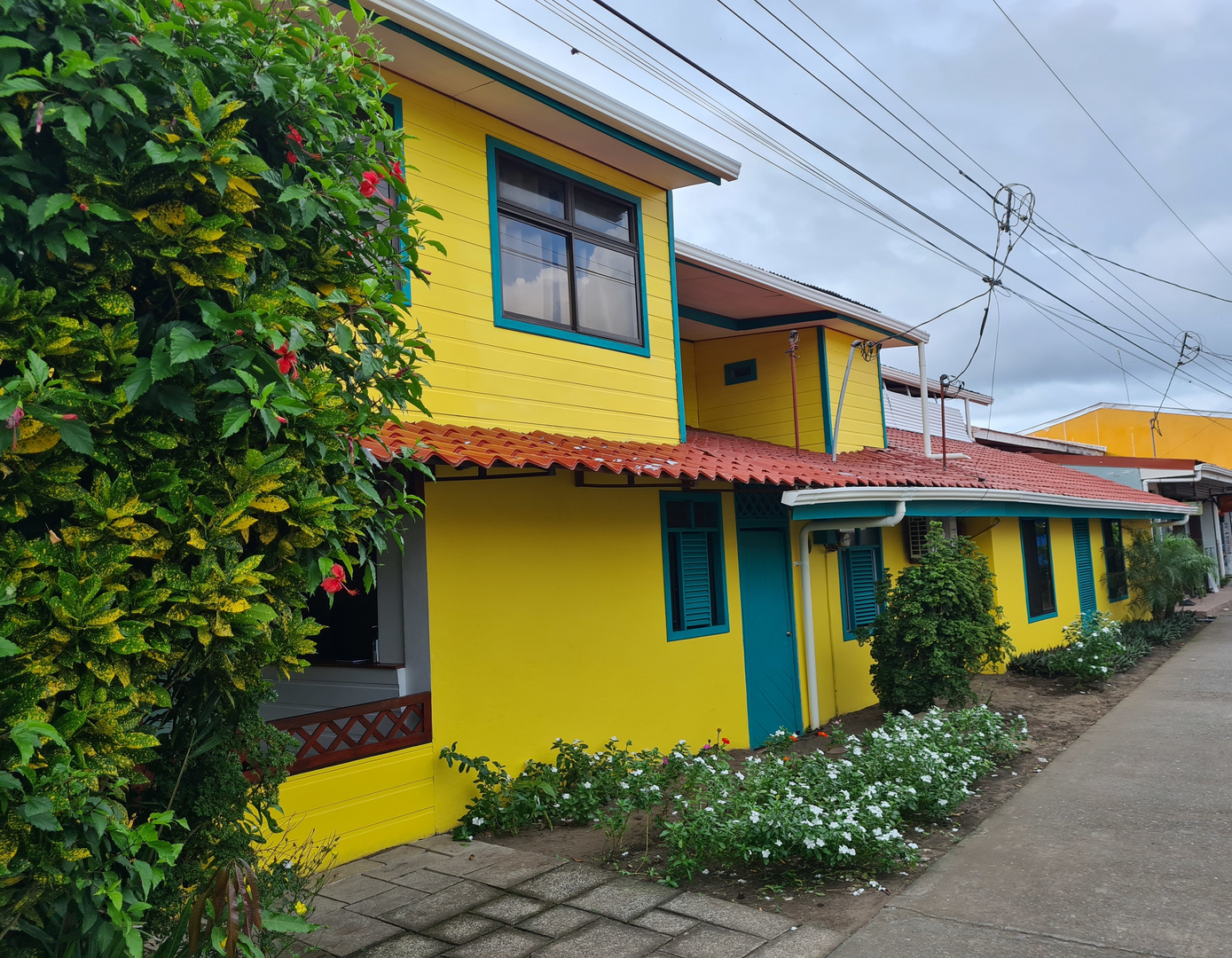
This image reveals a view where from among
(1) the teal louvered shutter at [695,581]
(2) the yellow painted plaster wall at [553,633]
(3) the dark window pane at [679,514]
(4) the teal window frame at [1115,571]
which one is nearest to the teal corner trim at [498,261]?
(2) the yellow painted plaster wall at [553,633]

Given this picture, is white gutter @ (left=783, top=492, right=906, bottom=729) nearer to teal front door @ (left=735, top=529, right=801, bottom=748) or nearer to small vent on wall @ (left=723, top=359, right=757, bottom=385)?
teal front door @ (left=735, top=529, right=801, bottom=748)

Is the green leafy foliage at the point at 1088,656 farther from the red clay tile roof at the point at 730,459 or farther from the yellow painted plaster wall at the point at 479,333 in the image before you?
the yellow painted plaster wall at the point at 479,333

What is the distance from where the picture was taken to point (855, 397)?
1248cm

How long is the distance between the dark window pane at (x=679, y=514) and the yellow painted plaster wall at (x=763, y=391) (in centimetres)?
369

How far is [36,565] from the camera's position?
2324 millimetres

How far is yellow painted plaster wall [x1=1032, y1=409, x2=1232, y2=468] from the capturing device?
34.5 m

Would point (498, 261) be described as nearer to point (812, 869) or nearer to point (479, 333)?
point (479, 333)

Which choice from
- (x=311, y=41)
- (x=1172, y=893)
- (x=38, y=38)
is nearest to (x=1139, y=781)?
(x=1172, y=893)

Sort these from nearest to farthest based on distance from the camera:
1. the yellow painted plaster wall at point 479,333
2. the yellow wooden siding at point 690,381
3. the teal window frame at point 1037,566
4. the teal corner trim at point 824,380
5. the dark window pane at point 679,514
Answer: the yellow painted plaster wall at point 479,333, the dark window pane at point 679,514, the teal corner trim at point 824,380, the yellow wooden siding at point 690,381, the teal window frame at point 1037,566

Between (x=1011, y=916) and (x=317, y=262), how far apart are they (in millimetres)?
4386

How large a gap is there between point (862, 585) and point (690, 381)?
3.73m

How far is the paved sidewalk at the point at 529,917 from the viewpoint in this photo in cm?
416

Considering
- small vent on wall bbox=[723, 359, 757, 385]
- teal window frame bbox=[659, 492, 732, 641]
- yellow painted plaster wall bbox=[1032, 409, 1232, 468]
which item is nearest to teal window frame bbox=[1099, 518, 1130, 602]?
small vent on wall bbox=[723, 359, 757, 385]

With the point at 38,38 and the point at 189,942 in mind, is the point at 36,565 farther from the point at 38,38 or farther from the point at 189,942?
the point at 38,38
